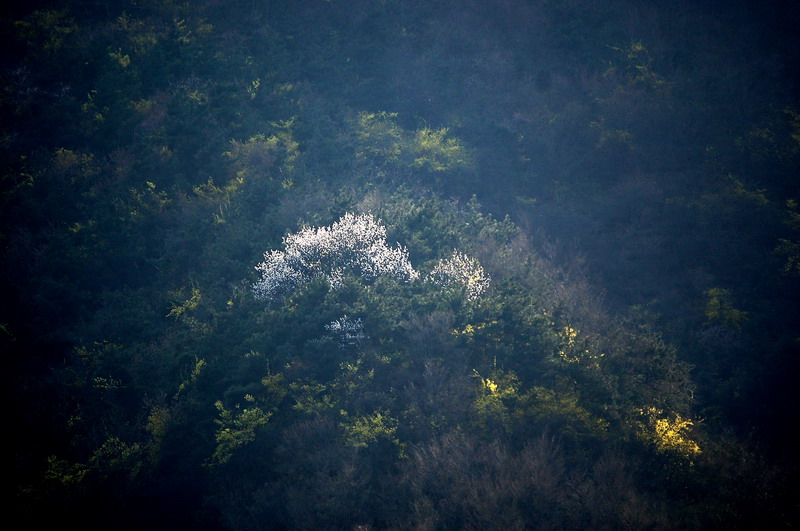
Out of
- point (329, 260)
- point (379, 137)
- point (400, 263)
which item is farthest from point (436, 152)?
point (329, 260)

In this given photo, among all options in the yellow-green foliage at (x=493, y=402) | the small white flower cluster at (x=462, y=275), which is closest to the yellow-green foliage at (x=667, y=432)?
the yellow-green foliage at (x=493, y=402)

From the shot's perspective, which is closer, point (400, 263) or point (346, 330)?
point (346, 330)

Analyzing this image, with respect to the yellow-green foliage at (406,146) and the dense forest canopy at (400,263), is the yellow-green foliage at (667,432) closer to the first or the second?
Result: the dense forest canopy at (400,263)

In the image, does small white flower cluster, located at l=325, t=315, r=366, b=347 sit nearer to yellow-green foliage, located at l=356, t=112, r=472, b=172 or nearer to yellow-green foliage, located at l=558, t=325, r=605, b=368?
yellow-green foliage, located at l=558, t=325, r=605, b=368

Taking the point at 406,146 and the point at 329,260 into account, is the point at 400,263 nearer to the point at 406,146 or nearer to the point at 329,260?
the point at 329,260

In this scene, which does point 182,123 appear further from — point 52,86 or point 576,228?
point 576,228
